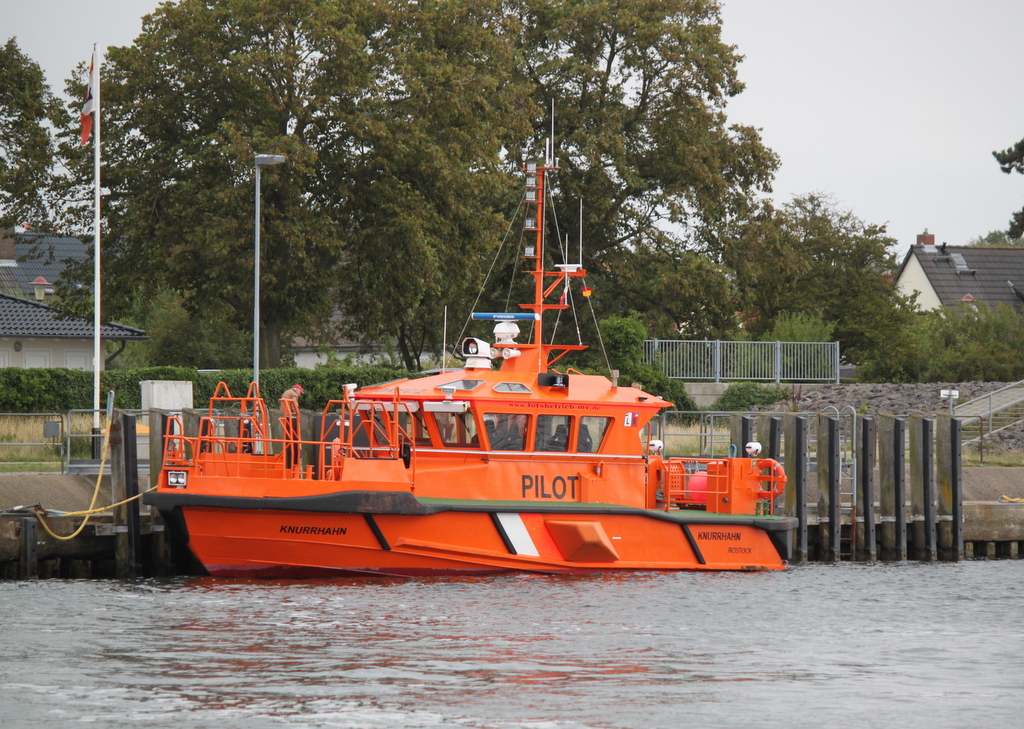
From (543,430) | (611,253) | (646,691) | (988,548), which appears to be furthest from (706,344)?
(646,691)

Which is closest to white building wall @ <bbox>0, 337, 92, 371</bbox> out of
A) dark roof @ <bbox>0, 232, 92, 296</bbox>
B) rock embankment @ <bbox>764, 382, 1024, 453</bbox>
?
dark roof @ <bbox>0, 232, 92, 296</bbox>

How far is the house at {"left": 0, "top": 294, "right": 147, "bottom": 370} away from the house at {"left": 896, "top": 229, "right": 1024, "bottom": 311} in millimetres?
33296

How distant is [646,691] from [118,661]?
4.44 meters

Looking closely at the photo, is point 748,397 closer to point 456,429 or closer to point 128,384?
point 128,384

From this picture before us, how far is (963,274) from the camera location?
179ft

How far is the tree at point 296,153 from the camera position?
2741cm

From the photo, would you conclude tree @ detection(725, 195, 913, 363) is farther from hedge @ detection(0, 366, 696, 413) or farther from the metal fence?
hedge @ detection(0, 366, 696, 413)

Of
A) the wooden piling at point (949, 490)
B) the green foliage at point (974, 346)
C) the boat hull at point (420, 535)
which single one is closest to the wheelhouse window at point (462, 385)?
the boat hull at point (420, 535)

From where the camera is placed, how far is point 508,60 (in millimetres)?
33125

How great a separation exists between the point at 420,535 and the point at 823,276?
3011 cm

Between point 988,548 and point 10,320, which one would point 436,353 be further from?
point 988,548

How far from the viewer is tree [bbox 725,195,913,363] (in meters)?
36.4

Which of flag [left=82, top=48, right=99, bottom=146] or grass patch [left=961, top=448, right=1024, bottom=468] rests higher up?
flag [left=82, top=48, right=99, bottom=146]

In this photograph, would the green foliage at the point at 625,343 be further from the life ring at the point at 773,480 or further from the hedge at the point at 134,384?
the life ring at the point at 773,480
